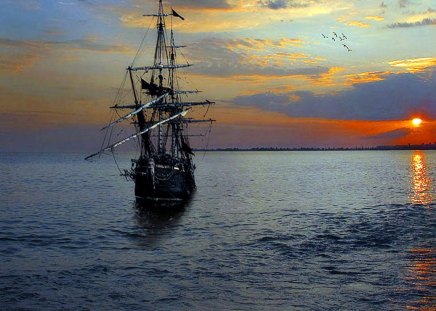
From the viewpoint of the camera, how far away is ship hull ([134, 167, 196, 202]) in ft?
166

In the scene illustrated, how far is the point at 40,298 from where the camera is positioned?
17.1 metres

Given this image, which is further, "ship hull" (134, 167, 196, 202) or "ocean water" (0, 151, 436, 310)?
"ship hull" (134, 167, 196, 202)

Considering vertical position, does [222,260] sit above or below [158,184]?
below

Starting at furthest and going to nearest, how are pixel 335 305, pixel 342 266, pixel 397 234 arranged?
pixel 397 234 < pixel 342 266 < pixel 335 305

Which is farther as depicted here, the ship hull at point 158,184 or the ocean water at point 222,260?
the ship hull at point 158,184

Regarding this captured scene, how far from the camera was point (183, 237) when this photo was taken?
3177 cm

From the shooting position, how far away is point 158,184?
2040 inches

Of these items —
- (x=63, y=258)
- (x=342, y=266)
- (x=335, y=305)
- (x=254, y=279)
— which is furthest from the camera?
(x=63, y=258)

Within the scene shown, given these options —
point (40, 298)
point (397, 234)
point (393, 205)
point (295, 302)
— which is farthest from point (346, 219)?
point (40, 298)

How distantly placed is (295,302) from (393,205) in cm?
3687

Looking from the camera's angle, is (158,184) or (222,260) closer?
(222,260)

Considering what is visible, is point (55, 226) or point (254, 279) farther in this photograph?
point (55, 226)

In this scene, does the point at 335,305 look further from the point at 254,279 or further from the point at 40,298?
the point at 40,298

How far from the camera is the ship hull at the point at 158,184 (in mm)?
50719
